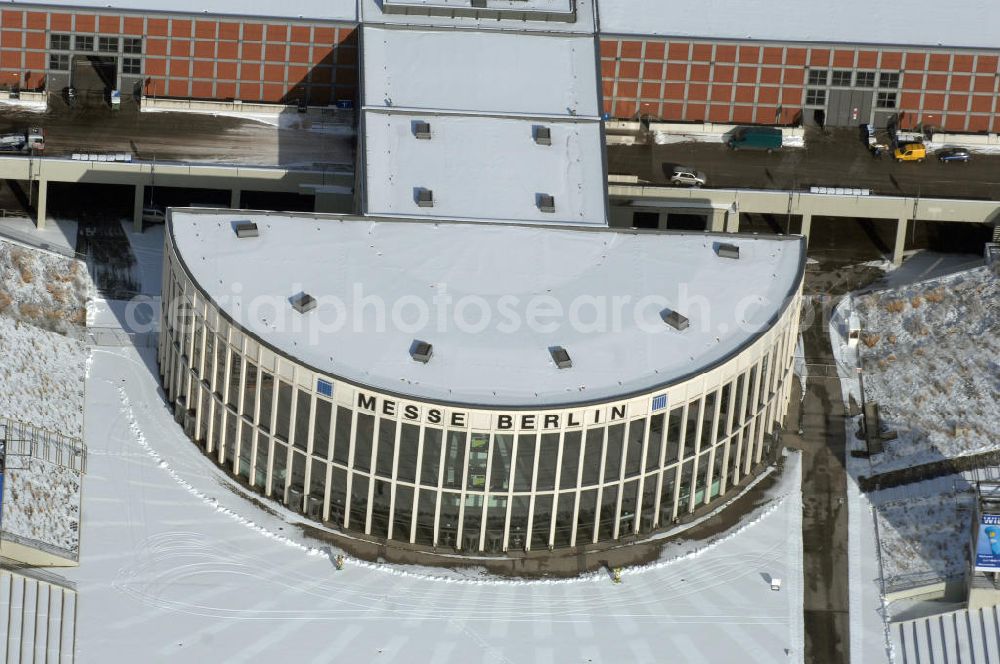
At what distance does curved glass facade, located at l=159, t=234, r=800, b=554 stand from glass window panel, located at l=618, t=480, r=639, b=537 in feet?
0.21

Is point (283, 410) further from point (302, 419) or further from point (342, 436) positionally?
point (342, 436)

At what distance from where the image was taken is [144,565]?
185375mm

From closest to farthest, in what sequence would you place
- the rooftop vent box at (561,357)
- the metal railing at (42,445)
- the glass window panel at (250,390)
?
1. the rooftop vent box at (561,357)
2. the glass window panel at (250,390)
3. the metal railing at (42,445)

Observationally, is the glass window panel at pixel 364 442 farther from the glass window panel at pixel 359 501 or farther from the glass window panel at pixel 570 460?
the glass window panel at pixel 570 460

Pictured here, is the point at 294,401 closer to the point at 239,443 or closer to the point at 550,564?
the point at 239,443

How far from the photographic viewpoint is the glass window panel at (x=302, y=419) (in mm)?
187125

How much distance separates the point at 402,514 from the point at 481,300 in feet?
50.9

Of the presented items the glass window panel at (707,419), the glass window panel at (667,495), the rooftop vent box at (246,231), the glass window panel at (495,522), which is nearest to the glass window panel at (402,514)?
the glass window panel at (495,522)

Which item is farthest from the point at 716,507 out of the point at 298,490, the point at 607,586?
the point at 298,490

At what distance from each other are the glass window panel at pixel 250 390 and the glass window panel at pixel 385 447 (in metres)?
9.62

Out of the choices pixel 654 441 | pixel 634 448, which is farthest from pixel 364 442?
pixel 654 441

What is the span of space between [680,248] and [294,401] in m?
29.7

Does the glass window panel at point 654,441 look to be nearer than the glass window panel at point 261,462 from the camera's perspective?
Yes

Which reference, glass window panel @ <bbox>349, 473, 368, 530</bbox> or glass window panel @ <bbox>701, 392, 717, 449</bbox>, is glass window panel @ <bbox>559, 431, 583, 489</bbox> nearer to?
glass window panel @ <bbox>701, 392, 717, 449</bbox>
